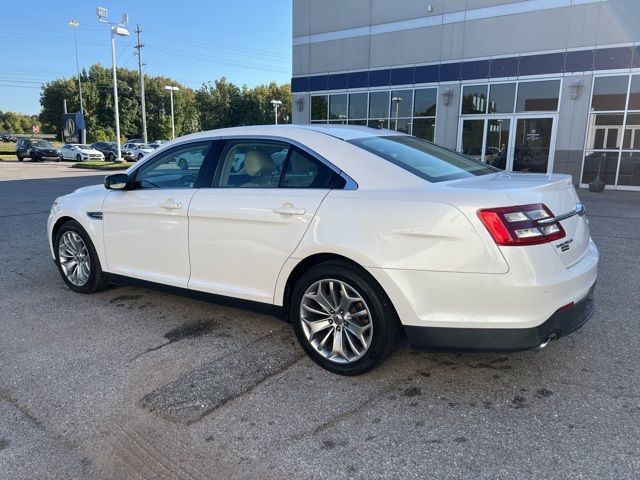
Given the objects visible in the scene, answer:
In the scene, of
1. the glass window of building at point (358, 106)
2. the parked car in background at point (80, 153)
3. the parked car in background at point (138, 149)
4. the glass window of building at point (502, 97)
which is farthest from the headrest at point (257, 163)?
the parked car in background at point (138, 149)

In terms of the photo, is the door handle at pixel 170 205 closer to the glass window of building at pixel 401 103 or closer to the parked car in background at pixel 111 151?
the glass window of building at pixel 401 103

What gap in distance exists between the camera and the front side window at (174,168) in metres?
4.05

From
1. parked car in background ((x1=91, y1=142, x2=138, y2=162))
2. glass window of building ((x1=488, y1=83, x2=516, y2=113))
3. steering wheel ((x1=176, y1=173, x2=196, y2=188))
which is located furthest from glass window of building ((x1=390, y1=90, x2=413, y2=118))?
parked car in background ((x1=91, y1=142, x2=138, y2=162))

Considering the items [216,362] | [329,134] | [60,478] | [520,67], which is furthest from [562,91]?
[60,478]

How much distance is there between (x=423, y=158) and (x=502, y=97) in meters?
15.2

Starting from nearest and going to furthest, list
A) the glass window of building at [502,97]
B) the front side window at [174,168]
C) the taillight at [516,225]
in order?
the taillight at [516,225] < the front side window at [174,168] < the glass window of building at [502,97]

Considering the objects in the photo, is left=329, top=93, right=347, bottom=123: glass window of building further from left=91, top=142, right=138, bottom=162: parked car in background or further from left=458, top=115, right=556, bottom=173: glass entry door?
left=91, top=142, right=138, bottom=162: parked car in background

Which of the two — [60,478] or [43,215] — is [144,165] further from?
[43,215]

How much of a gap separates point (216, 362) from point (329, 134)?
1835mm

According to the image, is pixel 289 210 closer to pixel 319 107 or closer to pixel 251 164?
pixel 251 164

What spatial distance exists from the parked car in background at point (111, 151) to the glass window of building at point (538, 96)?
30710 millimetres

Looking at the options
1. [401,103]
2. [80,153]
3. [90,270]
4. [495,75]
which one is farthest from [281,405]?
[80,153]

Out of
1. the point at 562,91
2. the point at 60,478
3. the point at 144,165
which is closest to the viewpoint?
the point at 60,478

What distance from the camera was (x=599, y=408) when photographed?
283 centimetres
